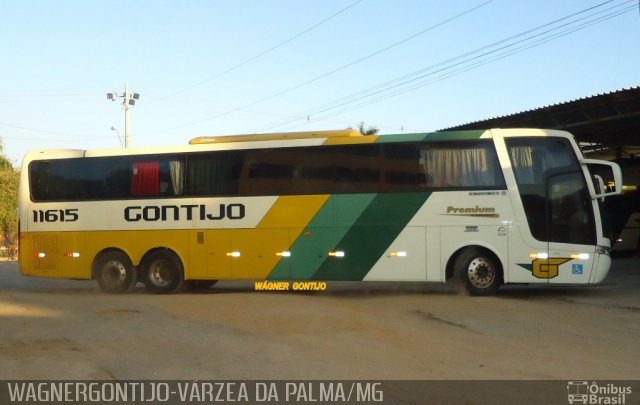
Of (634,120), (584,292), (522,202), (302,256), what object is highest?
(634,120)

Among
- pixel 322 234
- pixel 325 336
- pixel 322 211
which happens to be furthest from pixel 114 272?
pixel 325 336

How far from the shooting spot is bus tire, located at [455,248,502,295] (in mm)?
13320

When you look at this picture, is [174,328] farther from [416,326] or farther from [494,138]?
[494,138]

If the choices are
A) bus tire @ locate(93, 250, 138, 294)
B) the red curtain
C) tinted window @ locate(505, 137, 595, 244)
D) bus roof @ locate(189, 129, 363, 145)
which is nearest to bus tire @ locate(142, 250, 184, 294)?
bus tire @ locate(93, 250, 138, 294)

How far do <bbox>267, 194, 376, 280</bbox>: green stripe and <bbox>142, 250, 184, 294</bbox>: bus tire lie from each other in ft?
8.07

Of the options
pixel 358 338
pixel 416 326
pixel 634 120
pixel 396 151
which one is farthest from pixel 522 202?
pixel 634 120

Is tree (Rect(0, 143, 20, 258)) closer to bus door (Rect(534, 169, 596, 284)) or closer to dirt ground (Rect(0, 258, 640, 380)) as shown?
dirt ground (Rect(0, 258, 640, 380))

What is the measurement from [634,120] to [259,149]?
13640 millimetres

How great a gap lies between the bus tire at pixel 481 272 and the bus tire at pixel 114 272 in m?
7.53

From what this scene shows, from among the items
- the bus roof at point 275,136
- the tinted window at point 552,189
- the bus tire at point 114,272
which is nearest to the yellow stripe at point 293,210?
the bus roof at point 275,136

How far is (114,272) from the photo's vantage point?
15523 millimetres

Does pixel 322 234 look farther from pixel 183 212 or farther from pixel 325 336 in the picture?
pixel 325 336

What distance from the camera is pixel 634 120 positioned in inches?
854

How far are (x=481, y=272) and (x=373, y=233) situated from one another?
2.30 meters
